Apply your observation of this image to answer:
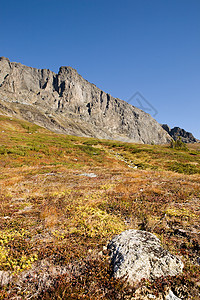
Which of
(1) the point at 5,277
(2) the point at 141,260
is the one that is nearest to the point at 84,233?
(2) the point at 141,260

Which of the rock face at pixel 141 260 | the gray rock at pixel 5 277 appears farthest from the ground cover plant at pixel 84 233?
the rock face at pixel 141 260

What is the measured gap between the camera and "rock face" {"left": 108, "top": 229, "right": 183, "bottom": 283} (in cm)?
439

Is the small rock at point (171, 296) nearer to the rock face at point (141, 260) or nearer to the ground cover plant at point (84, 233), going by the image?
the ground cover plant at point (84, 233)

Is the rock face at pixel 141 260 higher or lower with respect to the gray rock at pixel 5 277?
higher

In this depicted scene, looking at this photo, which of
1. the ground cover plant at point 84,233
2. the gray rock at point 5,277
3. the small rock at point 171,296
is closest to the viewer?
the small rock at point 171,296

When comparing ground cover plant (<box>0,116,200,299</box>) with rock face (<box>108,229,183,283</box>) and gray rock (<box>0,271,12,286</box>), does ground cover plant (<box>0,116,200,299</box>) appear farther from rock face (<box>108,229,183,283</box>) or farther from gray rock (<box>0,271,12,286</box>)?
rock face (<box>108,229,183,283</box>)

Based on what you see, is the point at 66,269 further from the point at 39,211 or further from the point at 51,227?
the point at 39,211

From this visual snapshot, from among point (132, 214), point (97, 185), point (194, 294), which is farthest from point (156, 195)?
point (194, 294)

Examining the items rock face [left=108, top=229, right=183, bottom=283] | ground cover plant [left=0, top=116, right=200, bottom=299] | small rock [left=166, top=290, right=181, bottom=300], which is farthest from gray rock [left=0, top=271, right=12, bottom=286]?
small rock [left=166, top=290, right=181, bottom=300]

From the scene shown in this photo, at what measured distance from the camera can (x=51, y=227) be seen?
6.96 m

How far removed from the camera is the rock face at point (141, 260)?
4.39m

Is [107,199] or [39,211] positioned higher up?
[107,199]

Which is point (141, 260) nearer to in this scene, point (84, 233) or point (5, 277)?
point (84, 233)

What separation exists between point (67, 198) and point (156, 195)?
6103 millimetres
